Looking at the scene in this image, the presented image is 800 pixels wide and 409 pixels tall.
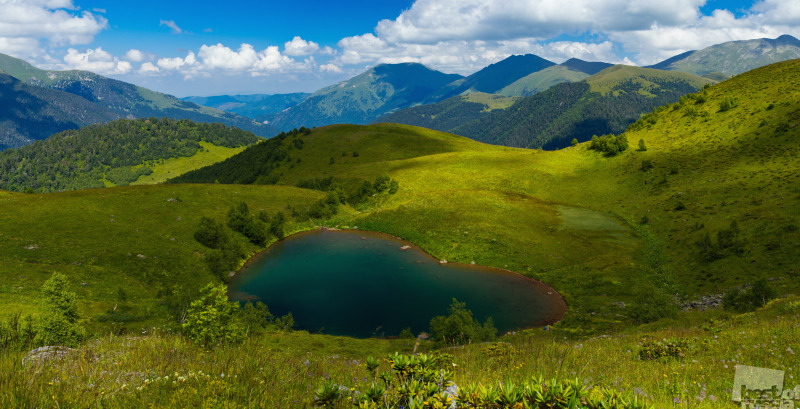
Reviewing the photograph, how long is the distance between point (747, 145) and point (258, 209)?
290ft

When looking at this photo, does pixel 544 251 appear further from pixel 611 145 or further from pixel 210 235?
pixel 611 145

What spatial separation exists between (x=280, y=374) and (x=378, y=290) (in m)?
32.9

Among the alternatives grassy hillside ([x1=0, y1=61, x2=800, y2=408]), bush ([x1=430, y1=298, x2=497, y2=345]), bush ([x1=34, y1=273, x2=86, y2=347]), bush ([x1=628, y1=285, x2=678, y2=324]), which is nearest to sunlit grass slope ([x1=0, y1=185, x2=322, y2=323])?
grassy hillside ([x1=0, y1=61, x2=800, y2=408])

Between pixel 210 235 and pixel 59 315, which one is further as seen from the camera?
pixel 210 235

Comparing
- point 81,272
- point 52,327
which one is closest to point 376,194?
point 81,272

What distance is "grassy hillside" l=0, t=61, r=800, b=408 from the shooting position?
25.5ft

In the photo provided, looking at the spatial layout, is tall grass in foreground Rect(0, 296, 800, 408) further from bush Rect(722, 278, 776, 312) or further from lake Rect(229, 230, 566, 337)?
lake Rect(229, 230, 566, 337)

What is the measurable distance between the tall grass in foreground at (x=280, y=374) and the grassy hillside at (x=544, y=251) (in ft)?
0.20

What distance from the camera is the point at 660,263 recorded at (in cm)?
3838

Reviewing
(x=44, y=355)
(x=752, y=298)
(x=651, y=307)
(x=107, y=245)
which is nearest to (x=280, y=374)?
(x=44, y=355)

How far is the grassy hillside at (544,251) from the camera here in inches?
306

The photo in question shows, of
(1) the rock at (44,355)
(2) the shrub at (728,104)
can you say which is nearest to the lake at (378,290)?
(1) the rock at (44,355)

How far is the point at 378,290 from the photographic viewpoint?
39.9 m

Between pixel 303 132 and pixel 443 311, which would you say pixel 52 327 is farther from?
pixel 303 132
